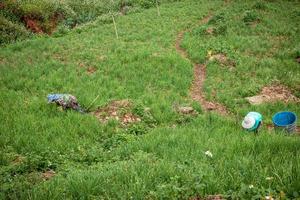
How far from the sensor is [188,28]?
73.1 ft

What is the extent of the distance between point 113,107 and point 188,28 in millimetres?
12623

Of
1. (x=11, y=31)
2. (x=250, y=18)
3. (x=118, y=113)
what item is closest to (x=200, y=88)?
(x=118, y=113)

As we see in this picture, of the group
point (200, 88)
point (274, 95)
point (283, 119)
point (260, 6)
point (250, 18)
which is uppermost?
point (260, 6)

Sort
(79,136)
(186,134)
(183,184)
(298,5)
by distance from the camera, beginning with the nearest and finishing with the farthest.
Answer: (183,184), (186,134), (79,136), (298,5)

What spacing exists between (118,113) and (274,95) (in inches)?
234

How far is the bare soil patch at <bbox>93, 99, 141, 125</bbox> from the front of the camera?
1045 cm

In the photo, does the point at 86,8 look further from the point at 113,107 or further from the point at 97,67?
the point at 113,107

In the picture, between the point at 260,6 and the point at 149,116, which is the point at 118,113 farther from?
the point at 260,6

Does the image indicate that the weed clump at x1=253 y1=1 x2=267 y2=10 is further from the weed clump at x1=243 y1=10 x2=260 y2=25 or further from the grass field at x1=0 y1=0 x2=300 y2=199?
the weed clump at x1=243 y1=10 x2=260 y2=25

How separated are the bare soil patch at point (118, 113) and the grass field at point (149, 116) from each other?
0.80ft

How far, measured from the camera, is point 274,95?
41.7ft

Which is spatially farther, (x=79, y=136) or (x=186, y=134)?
(x=79, y=136)

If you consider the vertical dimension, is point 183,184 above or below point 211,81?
above

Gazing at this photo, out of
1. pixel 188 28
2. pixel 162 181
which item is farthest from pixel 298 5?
pixel 162 181
